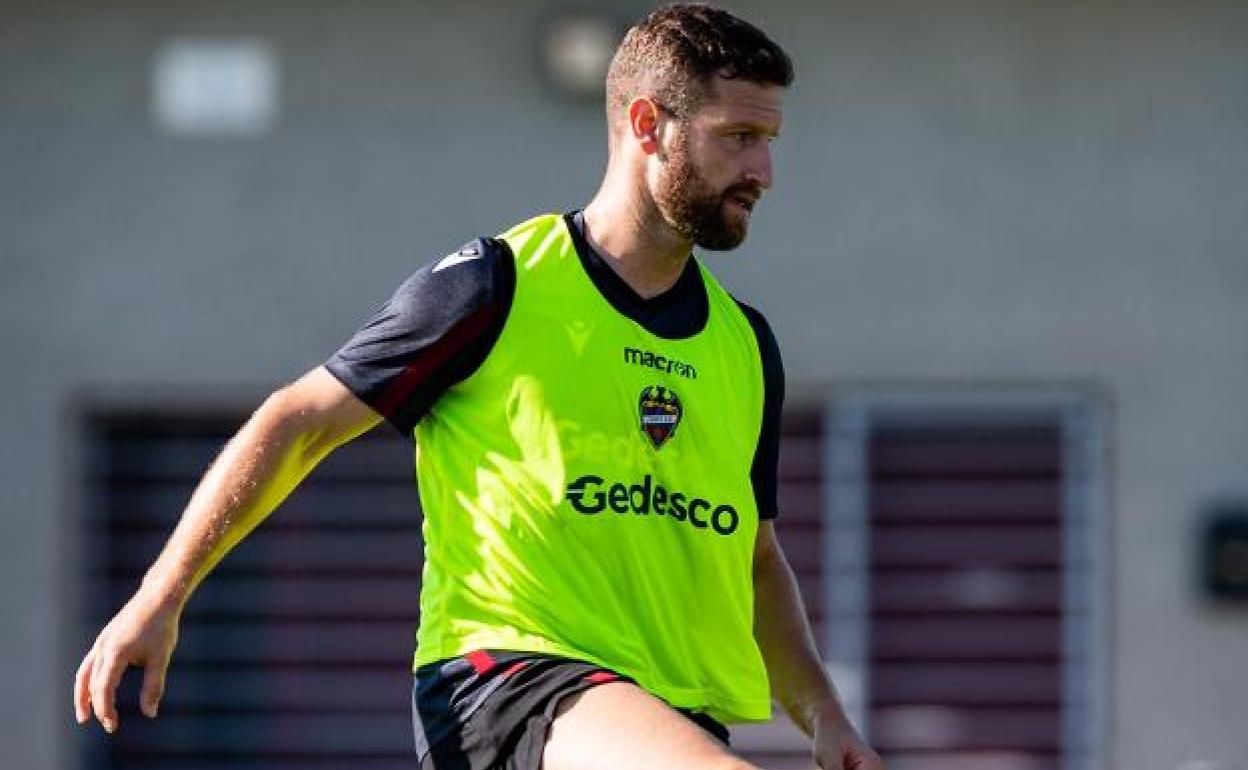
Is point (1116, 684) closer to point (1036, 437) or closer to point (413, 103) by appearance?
point (1036, 437)

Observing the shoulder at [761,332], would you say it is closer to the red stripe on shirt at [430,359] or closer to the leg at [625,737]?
the red stripe on shirt at [430,359]

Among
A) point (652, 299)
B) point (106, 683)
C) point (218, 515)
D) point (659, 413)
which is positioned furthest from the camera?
point (652, 299)

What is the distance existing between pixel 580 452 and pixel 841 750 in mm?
713

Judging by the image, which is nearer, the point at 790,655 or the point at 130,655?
the point at 130,655

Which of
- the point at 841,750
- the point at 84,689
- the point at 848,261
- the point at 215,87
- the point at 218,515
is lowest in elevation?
the point at 841,750

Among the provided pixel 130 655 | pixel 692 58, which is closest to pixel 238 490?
pixel 130 655

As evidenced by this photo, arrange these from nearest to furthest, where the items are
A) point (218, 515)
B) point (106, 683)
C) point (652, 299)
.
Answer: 1. point (106, 683)
2. point (218, 515)
3. point (652, 299)

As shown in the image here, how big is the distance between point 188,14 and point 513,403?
5.50 meters

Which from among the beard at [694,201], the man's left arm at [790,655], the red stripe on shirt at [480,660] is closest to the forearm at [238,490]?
the red stripe on shirt at [480,660]

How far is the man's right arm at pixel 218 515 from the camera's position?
432 cm

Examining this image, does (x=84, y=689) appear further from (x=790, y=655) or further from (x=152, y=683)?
(x=790, y=655)

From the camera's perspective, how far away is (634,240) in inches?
188

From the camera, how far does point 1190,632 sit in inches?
388

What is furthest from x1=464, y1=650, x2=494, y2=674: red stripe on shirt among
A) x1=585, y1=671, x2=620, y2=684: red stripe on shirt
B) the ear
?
the ear
